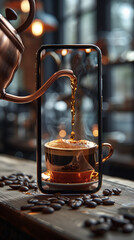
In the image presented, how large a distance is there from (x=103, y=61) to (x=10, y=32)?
258 cm

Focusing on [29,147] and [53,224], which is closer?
[53,224]

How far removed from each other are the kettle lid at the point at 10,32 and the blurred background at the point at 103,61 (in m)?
2.14

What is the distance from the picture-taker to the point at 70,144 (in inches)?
29.2

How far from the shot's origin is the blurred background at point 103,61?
303 centimetres

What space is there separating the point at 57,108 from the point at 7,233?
356 cm

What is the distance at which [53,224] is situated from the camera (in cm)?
56

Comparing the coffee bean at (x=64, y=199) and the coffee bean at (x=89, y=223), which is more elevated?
the coffee bean at (x=89, y=223)

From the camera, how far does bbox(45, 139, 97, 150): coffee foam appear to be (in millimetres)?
738

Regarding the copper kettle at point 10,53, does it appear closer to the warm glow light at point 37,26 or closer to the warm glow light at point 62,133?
the warm glow light at point 62,133

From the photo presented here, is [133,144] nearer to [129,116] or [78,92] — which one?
[129,116]

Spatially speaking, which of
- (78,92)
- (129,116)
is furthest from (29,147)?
(78,92)

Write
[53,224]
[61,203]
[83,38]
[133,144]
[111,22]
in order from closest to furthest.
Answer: [53,224] → [61,203] → [133,144] → [111,22] → [83,38]

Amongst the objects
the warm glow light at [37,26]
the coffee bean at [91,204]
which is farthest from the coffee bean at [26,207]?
the warm glow light at [37,26]

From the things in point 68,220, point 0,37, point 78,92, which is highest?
point 0,37
